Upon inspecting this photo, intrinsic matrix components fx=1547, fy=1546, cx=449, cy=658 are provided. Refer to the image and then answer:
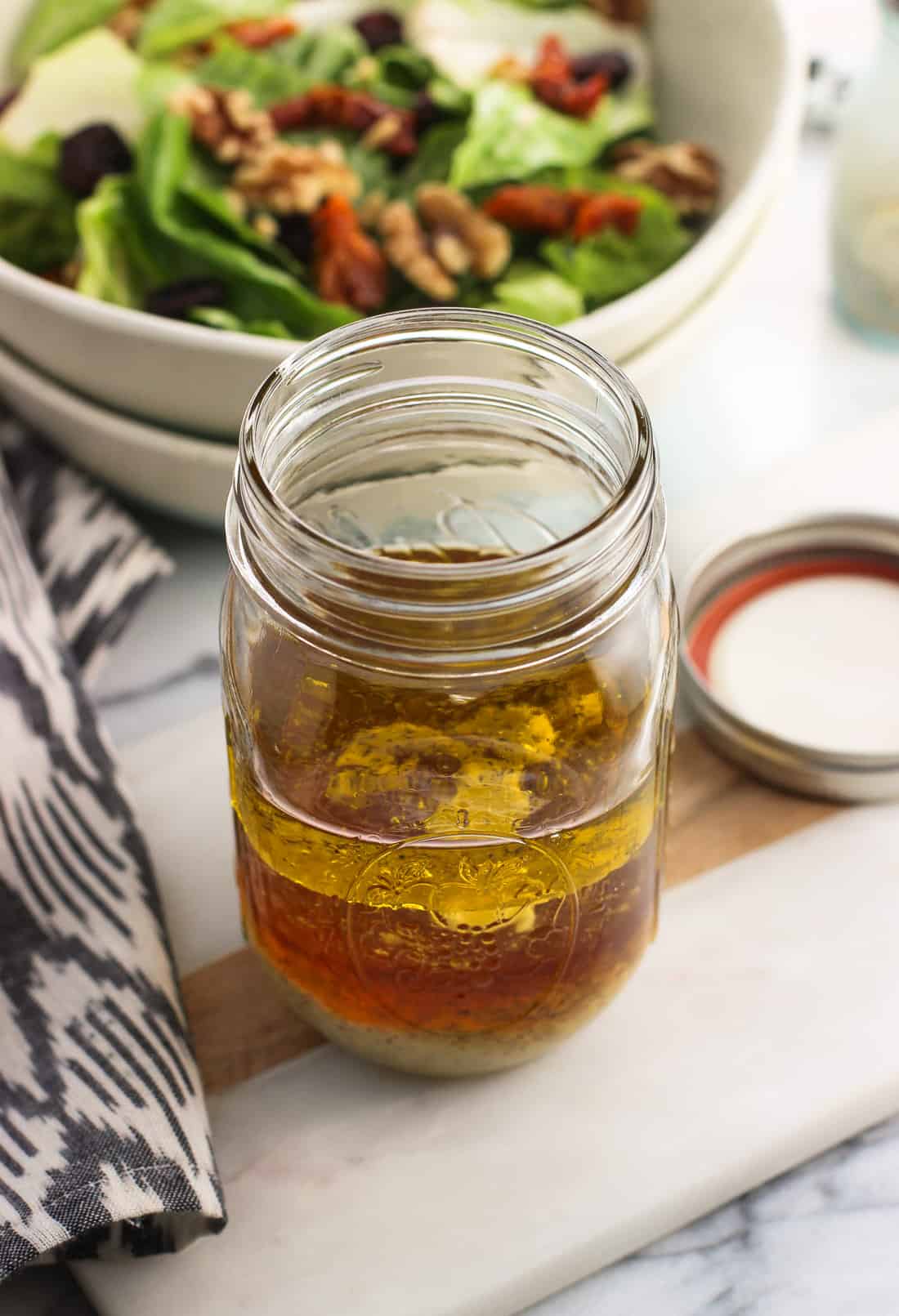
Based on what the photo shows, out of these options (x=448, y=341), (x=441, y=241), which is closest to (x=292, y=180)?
(x=441, y=241)

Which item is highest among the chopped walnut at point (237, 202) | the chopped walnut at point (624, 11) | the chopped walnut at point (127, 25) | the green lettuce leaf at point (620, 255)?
the chopped walnut at point (127, 25)

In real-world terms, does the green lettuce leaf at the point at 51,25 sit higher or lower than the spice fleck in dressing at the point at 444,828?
higher

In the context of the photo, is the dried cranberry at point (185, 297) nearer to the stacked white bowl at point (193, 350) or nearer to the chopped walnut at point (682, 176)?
the stacked white bowl at point (193, 350)

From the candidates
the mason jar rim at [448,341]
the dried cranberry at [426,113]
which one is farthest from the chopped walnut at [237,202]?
the mason jar rim at [448,341]

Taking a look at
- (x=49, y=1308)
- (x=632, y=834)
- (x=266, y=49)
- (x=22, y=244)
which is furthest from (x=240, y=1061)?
(x=266, y=49)

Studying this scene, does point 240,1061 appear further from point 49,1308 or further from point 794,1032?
point 794,1032
